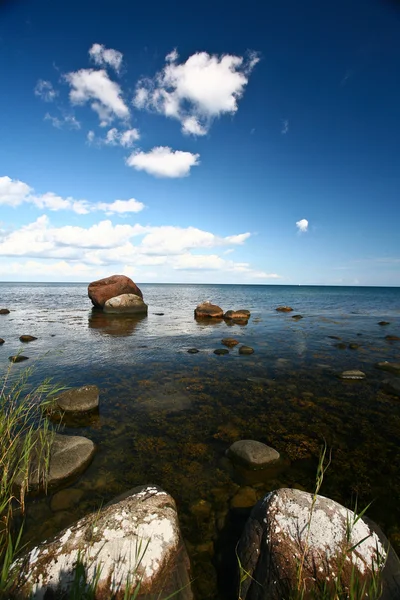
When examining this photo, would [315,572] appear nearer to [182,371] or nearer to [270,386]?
[270,386]

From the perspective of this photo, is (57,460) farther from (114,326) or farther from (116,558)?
(114,326)

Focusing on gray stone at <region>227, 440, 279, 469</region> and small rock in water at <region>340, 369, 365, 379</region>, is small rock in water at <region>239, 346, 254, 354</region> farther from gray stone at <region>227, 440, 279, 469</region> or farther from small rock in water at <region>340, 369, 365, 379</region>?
gray stone at <region>227, 440, 279, 469</region>

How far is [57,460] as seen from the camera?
15.6ft

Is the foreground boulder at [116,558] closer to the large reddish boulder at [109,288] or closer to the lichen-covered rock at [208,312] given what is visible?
the lichen-covered rock at [208,312]

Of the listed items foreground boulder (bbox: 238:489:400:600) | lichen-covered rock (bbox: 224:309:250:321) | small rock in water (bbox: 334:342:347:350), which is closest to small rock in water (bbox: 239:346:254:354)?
small rock in water (bbox: 334:342:347:350)

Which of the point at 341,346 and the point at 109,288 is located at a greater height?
the point at 109,288

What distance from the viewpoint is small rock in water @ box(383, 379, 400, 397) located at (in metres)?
8.48

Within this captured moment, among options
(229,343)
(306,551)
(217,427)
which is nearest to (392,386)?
(217,427)

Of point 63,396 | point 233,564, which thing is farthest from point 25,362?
point 233,564

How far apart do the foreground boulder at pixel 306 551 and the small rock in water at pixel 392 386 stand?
6.85 metres

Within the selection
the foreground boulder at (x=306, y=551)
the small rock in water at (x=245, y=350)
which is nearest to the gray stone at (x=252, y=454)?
the foreground boulder at (x=306, y=551)

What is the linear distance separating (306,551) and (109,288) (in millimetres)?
27354

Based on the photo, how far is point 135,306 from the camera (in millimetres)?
27109

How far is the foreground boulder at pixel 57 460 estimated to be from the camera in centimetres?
437
